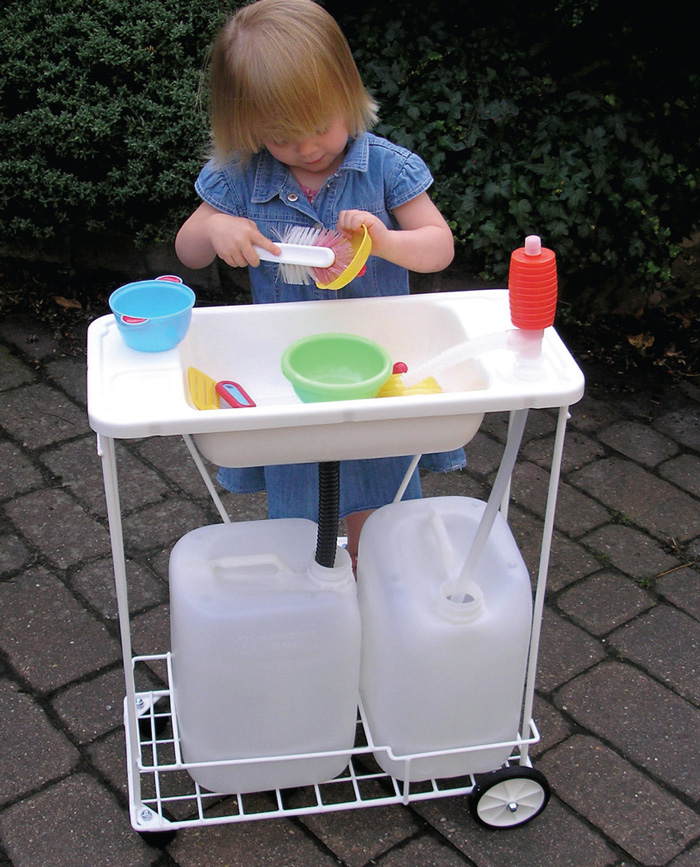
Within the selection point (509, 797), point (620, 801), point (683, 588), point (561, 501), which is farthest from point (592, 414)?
point (509, 797)

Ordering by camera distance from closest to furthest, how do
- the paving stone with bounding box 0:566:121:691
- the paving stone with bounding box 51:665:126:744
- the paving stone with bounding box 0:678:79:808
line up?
the paving stone with bounding box 0:678:79:808, the paving stone with bounding box 51:665:126:744, the paving stone with bounding box 0:566:121:691

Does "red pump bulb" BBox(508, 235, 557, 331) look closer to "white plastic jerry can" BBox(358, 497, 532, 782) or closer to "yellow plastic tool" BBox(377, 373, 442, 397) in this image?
"yellow plastic tool" BBox(377, 373, 442, 397)

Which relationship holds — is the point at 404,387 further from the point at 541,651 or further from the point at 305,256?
the point at 541,651

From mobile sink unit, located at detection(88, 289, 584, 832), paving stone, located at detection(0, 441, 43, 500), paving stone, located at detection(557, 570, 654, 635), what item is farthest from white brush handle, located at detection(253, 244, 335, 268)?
paving stone, located at detection(0, 441, 43, 500)

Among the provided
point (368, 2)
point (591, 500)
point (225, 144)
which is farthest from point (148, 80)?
point (591, 500)

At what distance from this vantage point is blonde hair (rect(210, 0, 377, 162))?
1.44 meters

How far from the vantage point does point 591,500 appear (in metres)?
2.58

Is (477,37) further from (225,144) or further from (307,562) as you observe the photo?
(307,562)

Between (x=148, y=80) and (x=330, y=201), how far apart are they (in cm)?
164

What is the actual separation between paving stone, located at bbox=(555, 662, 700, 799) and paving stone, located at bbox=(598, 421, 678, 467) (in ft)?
2.74

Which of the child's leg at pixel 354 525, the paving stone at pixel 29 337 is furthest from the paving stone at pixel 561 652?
the paving stone at pixel 29 337

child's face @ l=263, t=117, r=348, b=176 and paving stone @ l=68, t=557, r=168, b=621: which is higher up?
child's face @ l=263, t=117, r=348, b=176

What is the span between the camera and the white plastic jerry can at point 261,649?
1548mm

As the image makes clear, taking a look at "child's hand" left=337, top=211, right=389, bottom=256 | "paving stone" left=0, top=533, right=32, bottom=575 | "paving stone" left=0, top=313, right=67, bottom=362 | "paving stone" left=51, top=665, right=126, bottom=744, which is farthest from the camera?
"paving stone" left=0, top=313, right=67, bottom=362
